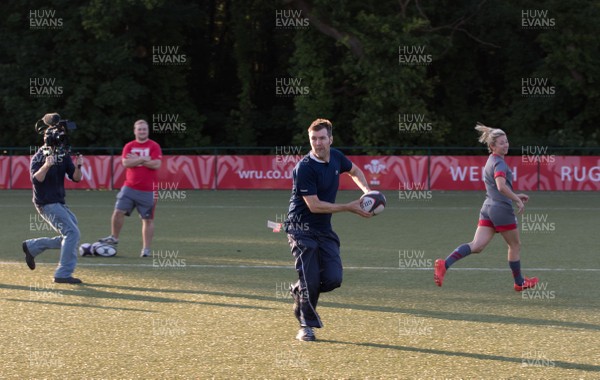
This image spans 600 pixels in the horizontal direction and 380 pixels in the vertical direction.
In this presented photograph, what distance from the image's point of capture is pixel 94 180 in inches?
1228

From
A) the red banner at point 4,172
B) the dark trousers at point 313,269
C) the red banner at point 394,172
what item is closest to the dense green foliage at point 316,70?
the red banner at point 394,172

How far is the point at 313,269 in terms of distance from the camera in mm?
8688

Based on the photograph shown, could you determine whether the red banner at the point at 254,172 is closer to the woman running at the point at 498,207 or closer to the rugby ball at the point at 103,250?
the rugby ball at the point at 103,250

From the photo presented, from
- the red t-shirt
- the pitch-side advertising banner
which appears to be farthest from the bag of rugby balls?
the pitch-side advertising banner

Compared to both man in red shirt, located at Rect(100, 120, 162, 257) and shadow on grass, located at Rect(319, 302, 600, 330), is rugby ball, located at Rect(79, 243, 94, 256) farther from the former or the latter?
shadow on grass, located at Rect(319, 302, 600, 330)

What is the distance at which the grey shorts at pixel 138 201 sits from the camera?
14.6m

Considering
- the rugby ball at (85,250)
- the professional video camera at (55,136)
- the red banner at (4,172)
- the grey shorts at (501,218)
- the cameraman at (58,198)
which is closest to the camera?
the grey shorts at (501,218)

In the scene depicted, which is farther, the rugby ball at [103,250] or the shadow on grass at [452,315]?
the rugby ball at [103,250]

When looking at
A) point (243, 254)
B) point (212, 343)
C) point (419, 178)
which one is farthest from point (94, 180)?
point (212, 343)

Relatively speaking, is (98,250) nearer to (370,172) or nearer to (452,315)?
(452,315)

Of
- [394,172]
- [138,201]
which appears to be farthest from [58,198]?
[394,172]

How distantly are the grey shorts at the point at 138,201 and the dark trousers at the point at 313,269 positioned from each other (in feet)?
20.2

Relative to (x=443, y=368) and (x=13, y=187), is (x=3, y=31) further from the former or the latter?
(x=443, y=368)

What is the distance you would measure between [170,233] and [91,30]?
2047cm
